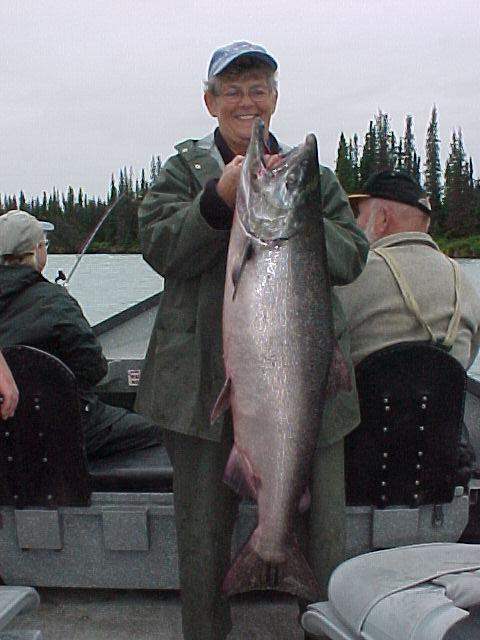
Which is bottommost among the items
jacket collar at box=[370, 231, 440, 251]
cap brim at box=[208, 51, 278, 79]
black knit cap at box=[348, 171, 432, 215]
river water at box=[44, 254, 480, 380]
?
river water at box=[44, 254, 480, 380]

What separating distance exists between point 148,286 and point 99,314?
485 centimetres

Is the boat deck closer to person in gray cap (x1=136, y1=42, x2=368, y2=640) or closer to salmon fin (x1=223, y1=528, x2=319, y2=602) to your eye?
person in gray cap (x1=136, y1=42, x2=368, y2=640)

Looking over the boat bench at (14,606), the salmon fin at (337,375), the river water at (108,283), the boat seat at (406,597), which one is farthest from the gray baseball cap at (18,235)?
the river water at (108,283)

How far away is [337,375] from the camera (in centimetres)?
271

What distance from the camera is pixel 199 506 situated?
9.63ft

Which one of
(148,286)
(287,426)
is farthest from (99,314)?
(287,426)

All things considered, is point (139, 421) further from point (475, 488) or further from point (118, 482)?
point (475, 488)

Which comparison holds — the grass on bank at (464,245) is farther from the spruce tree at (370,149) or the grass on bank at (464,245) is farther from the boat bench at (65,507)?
the boat bench at (65,507)

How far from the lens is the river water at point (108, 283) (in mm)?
14895

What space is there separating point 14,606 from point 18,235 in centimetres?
240

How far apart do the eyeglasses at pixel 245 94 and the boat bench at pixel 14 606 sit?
1.80 meters

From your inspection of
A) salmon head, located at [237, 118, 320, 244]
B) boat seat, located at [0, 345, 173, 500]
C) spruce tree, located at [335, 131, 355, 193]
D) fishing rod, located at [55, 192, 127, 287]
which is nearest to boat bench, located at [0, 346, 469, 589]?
boat seat, located at [0, 345, 173, 500]

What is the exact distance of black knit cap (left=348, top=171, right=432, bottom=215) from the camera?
12.4 ft

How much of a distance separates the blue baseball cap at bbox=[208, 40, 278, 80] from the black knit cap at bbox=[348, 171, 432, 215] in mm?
1177
